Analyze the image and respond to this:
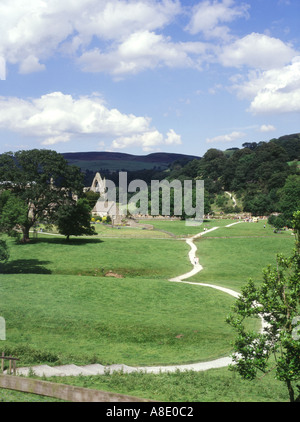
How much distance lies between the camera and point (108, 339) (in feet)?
98.2

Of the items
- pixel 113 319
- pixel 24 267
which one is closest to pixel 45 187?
pixel 24 267

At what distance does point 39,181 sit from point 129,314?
4048cm

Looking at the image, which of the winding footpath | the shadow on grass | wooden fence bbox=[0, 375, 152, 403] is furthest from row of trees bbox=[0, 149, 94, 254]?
wooden fence bbox=[0, 375, 152, 403]

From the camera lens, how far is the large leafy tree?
67500mm

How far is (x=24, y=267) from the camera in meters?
56.2

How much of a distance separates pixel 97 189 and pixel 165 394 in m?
162

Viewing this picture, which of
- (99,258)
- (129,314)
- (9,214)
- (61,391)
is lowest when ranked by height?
(129,314)

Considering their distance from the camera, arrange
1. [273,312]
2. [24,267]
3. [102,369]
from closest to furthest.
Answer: [273,312] → [102,369] → [24,267]

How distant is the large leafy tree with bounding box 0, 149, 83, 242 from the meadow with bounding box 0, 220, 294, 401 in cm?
616

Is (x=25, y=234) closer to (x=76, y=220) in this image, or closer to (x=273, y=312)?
(x=76, y=220)

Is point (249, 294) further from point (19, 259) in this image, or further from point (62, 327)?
point (19, 259)

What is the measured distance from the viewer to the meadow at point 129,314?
20.0 meters

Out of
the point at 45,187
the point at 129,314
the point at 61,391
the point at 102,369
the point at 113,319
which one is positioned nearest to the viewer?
the point at 61,391
